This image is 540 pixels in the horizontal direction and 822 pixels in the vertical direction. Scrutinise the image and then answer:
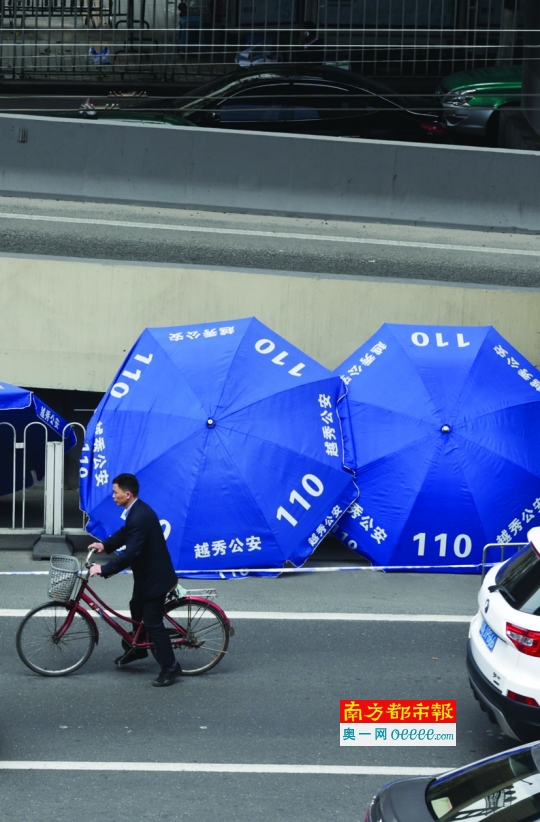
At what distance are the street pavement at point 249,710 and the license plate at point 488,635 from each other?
790 mm

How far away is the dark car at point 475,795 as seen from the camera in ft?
13.9

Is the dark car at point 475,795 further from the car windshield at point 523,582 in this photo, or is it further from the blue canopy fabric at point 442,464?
the blue canopy fabric at point 442,464

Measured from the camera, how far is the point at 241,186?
1582 cm

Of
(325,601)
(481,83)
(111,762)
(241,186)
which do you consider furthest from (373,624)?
(481,83)

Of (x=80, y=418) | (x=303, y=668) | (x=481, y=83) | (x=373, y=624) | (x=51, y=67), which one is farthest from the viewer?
(x=51, y=67)

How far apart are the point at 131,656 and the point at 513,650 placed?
2859 mm

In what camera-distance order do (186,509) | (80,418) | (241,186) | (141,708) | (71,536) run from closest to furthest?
(141,708) → (186,509) → (71,536) → (80,418) → (241,186)

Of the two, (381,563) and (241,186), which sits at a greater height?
(241,186)

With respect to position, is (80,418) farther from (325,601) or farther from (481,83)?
(481,83)

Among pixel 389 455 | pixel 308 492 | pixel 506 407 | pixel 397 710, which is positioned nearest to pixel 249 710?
pixel 397 710

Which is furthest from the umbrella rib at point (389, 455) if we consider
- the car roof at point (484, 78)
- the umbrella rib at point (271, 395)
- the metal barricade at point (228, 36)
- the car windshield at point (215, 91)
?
the metal barricade at point (228, 36)

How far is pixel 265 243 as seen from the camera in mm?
15039

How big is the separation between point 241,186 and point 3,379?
4.63 meters

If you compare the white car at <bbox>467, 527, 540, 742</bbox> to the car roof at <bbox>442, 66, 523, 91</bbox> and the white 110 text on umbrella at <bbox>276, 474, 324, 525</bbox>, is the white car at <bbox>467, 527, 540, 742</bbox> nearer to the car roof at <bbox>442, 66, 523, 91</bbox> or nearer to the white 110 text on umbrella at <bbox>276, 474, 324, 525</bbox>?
the white 110 text on umbrella at <bbox>276, 474, 324, 525</bbox>
